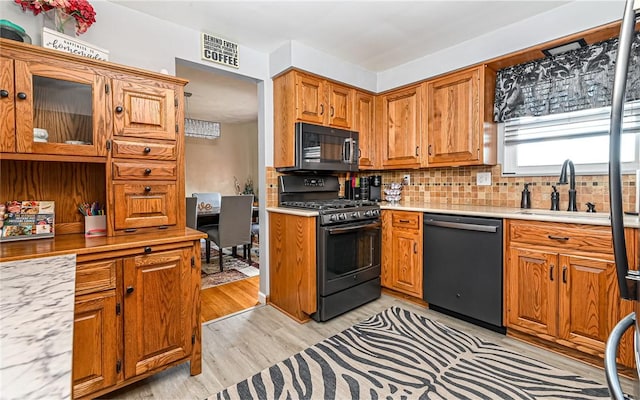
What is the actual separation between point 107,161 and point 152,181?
0.25 m

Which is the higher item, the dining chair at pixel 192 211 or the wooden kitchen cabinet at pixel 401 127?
the wooden kitchen cabinet at pixel 401 127

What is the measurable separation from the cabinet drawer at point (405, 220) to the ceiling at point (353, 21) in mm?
1555

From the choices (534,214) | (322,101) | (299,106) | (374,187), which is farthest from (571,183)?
(299,106)

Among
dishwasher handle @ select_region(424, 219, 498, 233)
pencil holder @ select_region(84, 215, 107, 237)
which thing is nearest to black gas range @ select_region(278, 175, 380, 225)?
dishwasher handle @ select_region(424, 219, 498, 233)

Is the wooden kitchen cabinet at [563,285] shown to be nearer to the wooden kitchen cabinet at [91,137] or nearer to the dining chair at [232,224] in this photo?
the wooden kitchen cabinet at [91,137]

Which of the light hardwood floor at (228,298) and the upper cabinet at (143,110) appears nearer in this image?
the upper cabinet at (143,110)

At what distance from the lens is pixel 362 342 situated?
219 centimetres

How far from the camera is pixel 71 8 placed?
66.8 inches

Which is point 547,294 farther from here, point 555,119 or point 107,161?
point 107,161

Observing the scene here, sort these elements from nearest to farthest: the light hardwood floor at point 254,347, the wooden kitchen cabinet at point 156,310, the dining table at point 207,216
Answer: the wooden kitchen cabinet at point 156,310 → the light hardwood floor at point 254,347 → the dining table at point 207,216

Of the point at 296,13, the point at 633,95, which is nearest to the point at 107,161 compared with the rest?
the point at 296,13

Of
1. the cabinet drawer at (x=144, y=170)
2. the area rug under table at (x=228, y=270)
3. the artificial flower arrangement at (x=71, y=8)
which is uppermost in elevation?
the artificial flower arrangement at (x=71, y=8)

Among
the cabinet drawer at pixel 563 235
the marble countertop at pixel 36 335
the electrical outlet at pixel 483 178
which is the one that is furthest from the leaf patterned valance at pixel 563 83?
the marble countertop at pixel 36 335

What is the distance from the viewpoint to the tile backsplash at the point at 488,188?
2240mm
